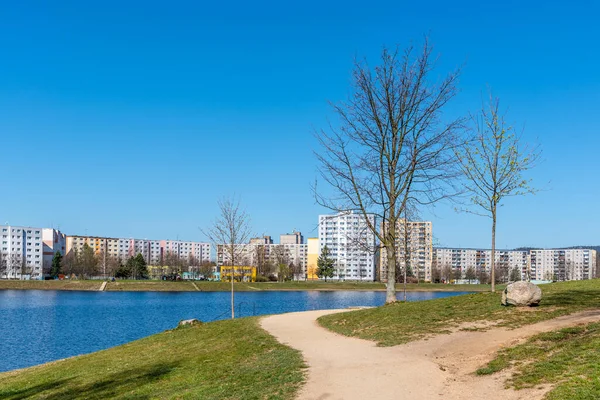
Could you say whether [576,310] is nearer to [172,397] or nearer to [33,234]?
[172,397]

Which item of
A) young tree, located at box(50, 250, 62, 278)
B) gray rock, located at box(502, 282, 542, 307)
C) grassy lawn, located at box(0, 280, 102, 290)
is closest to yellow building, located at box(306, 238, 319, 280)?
young tree, located at box(50, 250, 62, 278)

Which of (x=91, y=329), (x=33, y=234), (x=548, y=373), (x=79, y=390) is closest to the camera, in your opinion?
(x=548, y=373)

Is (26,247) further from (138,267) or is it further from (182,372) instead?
(182,372)

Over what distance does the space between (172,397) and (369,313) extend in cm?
1087

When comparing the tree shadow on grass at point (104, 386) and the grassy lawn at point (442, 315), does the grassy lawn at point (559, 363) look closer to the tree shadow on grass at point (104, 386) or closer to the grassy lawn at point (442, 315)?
the grassy lawn at point (442, 315)

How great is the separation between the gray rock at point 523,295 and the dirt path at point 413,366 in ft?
6.38

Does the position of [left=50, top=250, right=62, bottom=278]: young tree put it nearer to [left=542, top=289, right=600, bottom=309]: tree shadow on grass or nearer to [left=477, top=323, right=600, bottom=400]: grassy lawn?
[left=542, top=289, right=600, bottom=309]: tree shadow on grass

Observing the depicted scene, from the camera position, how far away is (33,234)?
16600cm

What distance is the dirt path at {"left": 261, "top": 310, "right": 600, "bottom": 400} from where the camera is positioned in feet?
33.2

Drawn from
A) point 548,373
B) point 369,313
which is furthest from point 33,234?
point 548,373

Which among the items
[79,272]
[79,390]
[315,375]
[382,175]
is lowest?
[79,272]

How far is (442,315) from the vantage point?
725 inches

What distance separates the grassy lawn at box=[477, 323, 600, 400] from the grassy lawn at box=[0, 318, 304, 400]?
4364mm

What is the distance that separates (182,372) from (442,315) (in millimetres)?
8757
